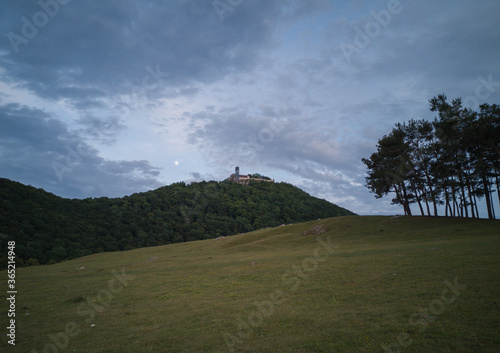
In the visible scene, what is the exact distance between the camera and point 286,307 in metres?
16.3

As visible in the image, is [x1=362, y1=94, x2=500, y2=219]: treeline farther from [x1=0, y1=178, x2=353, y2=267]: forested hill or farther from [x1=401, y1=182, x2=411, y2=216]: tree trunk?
[x1=0, y1=178, x2=353, y2=267]: forested hill

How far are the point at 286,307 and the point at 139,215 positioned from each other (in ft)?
311

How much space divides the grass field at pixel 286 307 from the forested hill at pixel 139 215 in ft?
147

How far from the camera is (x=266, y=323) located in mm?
14031

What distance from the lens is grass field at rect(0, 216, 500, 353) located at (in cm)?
1142

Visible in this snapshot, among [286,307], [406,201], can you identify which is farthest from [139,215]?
[286,307]

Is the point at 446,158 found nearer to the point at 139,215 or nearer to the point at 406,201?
the point at 406,201

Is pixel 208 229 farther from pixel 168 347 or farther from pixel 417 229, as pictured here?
pixel 168 347

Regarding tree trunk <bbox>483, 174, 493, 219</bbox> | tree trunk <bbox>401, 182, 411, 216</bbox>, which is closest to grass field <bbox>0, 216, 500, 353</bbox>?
tree trunk <bbox>483, 174, 493, 219</bbox>

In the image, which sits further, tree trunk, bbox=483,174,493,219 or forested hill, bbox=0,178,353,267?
forested hill, bbox=0,178,353,267

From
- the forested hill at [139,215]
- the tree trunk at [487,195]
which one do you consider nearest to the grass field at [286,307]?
the tree trunk at [487,195]

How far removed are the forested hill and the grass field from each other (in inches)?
1766

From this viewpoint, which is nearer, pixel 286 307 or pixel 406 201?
pixel 286 307

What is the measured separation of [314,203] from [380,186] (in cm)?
7222
